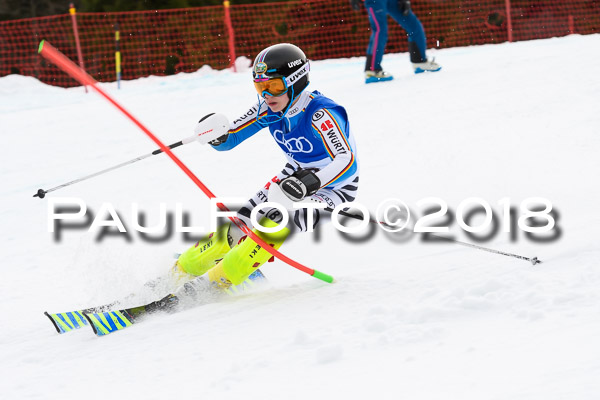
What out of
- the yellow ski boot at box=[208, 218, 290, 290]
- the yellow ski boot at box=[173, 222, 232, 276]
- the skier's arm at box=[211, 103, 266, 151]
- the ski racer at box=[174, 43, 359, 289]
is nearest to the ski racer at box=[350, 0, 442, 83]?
the skier's arm at box=[211, 103, 266, 151]

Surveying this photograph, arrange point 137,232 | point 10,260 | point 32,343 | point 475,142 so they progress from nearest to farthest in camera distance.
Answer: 1. point 32,343
2. point 10,260
3. point 137,232
4. point 475,142

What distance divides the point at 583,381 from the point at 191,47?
1328 centimetres

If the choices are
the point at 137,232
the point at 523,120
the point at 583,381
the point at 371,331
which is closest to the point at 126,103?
the point at 137,232

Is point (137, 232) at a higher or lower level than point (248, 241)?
lower

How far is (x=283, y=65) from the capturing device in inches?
139

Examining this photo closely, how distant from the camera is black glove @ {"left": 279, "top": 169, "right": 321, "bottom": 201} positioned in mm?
3225

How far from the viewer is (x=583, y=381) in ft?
6.77

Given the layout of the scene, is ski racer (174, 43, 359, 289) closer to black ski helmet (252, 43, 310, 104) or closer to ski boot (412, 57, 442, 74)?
black ski helmet (252, 43, 310, 104)

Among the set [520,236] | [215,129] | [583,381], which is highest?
[215,129]

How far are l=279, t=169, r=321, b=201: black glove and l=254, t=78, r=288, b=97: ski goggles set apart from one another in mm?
525

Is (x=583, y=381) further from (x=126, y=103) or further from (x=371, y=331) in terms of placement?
(x=126, y=103)

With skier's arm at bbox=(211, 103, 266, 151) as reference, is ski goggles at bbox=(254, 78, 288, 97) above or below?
above

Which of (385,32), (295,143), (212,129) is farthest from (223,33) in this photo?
(295,143)

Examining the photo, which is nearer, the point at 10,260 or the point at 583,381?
the point at 583,381
